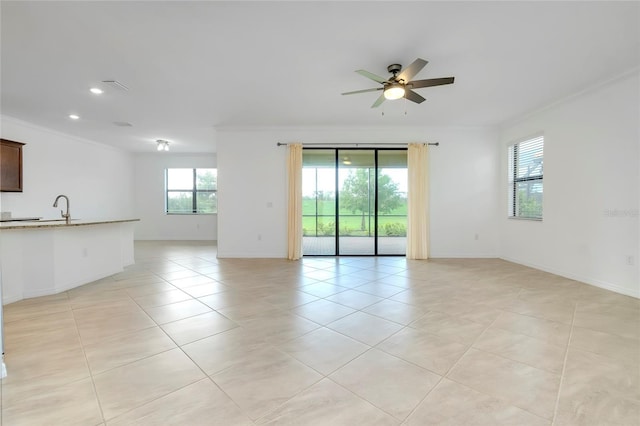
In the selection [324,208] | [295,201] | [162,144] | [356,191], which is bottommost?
[324,208]

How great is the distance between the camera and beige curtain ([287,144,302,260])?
571 centimetres

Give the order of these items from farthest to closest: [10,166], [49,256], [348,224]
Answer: [348,224] → [10,166] → [49,256]

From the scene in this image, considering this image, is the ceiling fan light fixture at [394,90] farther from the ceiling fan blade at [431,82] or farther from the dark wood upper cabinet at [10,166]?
the dark wood upper cabinet at [10,166]

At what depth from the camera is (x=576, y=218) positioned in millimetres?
4059

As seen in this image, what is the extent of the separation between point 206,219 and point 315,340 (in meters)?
7.50

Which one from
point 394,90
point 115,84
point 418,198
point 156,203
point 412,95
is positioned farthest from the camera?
point 156,203

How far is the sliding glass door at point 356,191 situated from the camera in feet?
19.5

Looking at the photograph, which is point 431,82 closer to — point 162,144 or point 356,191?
point 356,191

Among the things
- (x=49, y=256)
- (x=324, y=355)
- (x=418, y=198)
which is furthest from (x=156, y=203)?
(x=324, y=355)

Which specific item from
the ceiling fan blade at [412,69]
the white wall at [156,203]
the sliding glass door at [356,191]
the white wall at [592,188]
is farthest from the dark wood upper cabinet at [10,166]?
the white wall at [592,188]

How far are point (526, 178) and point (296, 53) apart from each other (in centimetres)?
483

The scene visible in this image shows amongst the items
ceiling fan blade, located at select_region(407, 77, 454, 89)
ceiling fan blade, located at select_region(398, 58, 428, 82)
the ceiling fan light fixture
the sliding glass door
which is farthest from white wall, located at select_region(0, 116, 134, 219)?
ceiling fan blade, located at select_region(407, 77, 454, 89)

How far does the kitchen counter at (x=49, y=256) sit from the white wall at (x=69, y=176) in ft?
8.39

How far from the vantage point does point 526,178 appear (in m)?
5.09
